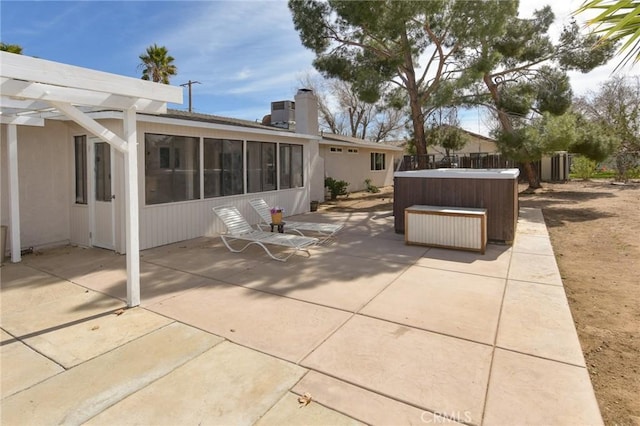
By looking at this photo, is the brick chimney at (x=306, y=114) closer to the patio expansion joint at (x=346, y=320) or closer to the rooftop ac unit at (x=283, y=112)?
the rooftop ac unit at (x=283, y=112)

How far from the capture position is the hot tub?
6.76 metres

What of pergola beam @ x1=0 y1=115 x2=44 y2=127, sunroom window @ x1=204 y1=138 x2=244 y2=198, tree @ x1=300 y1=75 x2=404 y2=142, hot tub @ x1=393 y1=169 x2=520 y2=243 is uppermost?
tree @ x1=300 y1=75 x2=404 y2=142

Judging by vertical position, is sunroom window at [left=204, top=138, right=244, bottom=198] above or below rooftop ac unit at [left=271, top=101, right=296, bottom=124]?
below

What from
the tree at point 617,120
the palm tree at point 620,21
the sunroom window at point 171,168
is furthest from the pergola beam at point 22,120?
the tree at point 617,120

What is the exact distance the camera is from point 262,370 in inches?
109

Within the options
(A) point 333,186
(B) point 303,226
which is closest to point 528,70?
(A) point 333,186

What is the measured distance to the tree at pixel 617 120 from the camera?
13.6 m

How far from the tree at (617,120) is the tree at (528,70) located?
6.11 ft

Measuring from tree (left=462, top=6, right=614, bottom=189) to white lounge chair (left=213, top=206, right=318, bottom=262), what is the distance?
28.7 feet

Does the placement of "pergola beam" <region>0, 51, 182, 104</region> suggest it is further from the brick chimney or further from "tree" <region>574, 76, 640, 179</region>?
"tree" <region>574, 76, 640, 179</region>

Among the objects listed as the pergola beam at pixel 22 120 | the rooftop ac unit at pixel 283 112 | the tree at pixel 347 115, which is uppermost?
the tree at pixel 347 115

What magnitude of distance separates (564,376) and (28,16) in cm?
1053

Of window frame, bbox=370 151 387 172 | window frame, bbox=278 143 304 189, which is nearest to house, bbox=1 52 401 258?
window frame, bbox=278 143 304 189

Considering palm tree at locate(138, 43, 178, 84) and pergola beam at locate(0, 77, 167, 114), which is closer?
pergola beam at locate(0, 77, 167, 114)
